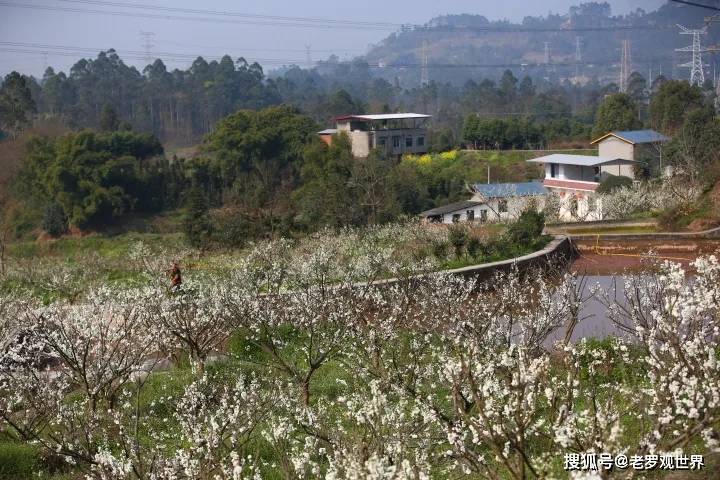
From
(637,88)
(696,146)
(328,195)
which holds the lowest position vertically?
(328,195)

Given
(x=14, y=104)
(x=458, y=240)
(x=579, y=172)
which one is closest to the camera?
(x=458, y=240)

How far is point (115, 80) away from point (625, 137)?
66.7m

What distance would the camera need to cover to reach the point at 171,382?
1059cm

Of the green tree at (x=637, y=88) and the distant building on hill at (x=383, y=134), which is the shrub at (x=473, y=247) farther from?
the green tree at (x=637, y=88)

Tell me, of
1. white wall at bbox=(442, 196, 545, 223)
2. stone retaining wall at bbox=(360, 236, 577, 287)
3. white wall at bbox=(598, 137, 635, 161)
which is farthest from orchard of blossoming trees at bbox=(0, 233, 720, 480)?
white wall at bbox=(598, 137, 635, 161)

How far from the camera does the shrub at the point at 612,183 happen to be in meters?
37.3

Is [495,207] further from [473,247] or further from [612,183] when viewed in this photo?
[473,247]

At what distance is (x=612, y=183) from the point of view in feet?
124

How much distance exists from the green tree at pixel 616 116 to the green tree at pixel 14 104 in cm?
3785

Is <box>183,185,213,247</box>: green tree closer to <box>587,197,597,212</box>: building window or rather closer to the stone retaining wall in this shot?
the stone retaining wall

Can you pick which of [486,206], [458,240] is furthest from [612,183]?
[458,240]

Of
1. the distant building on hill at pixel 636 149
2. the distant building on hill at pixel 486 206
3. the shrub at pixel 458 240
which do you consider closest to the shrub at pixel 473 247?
the shrub at pixel 458 240

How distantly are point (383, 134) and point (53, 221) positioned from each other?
71.0 feet

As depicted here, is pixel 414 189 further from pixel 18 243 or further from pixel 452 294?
pixel 452 294
